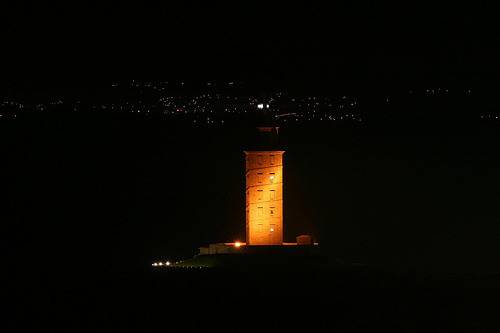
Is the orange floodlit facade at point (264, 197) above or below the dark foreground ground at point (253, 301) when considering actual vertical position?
above

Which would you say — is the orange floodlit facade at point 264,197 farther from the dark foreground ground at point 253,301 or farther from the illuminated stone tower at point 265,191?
the dark foreground ground at point 253,301

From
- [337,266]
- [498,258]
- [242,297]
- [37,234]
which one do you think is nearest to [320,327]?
[242,297]

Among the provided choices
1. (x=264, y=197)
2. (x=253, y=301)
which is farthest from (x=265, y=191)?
(x=253, y=301)

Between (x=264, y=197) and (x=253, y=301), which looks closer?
(x=253, y=301)

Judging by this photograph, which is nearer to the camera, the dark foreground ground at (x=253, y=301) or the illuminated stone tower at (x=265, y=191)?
the dark foreground ground at (x=253, y=301)

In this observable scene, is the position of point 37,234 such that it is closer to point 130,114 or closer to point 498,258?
point 130,114

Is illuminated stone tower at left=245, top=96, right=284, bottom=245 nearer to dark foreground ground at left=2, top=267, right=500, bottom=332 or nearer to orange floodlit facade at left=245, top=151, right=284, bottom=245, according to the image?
orange floodlit facade at left=245, top=151, right=284, bottom=245

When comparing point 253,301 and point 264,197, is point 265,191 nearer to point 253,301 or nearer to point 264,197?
point 264,197

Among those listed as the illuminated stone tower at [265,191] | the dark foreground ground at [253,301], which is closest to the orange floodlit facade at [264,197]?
the illuminated stone tower at [265,191]
